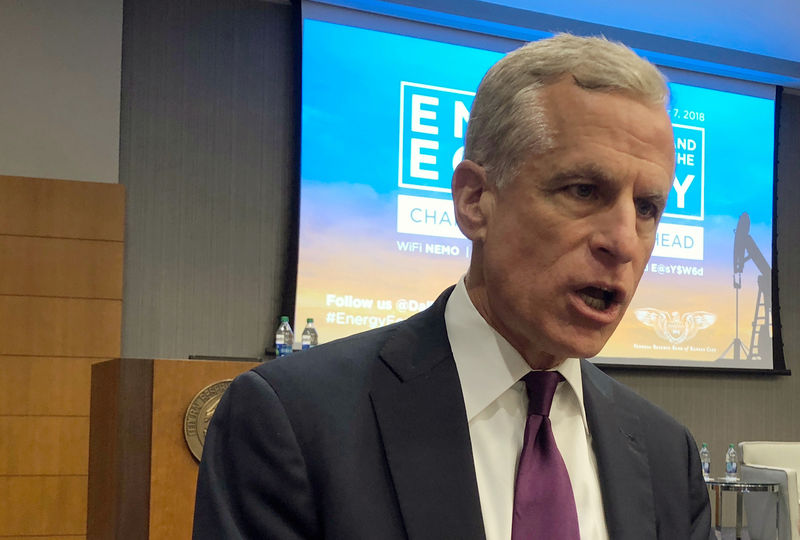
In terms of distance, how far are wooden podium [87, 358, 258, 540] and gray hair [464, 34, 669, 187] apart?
2071 mm

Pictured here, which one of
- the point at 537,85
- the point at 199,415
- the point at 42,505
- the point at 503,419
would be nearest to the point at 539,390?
the point at 503,419

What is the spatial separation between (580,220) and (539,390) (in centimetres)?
21

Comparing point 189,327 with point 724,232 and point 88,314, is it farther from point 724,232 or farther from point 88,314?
point 724,232

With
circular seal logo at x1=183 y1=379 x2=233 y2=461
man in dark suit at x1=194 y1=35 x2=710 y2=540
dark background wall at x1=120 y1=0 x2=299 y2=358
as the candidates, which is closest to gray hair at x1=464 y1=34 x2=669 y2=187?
man in dark suit at x1=194 y1=35 x2=710 y2=540

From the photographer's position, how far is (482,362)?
1.01 m

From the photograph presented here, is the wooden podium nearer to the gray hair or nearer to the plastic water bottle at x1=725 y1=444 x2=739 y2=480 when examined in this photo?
the gray hair

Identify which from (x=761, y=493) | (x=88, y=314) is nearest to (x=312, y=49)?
(x=88, y=314)

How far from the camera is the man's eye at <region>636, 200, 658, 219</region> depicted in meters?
0.95

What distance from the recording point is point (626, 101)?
94cm

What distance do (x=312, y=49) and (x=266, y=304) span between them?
172cm

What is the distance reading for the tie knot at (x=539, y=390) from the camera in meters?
1.00

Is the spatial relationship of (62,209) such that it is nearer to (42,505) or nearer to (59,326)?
(59,326)

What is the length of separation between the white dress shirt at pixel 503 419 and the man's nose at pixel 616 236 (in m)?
0.17

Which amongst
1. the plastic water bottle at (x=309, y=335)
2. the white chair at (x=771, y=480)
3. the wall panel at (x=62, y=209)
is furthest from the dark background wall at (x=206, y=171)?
the white chair at (x=771, y=480)
